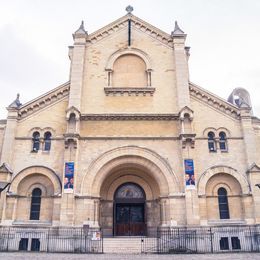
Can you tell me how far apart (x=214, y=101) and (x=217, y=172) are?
5948 millimetres

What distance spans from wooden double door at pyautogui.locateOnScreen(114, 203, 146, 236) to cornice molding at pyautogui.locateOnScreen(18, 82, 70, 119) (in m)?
10.3

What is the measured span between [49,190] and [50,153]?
9.31ft

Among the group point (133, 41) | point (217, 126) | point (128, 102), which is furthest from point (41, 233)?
point (133, 41)

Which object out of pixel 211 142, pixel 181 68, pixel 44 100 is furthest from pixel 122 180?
pixel 181 68

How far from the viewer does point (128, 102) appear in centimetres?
2394

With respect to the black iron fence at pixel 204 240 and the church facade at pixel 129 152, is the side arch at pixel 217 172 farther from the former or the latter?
the black iron fence at pixel 204 240

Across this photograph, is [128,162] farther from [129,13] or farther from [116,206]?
[129,13]

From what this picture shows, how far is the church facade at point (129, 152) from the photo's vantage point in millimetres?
20953

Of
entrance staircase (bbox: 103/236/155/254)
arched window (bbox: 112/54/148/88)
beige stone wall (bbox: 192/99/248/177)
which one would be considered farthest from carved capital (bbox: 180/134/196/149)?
entrance staircase (bbox: 103/236/155/254)

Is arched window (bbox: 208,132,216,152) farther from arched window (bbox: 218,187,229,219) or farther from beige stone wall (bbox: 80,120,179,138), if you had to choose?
arched window (bbox: 218,187,229,219)

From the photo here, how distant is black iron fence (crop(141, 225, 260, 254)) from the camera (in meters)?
19.1

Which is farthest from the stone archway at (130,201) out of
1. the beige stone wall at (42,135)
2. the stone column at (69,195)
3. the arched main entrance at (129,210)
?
the beige stone wall at (42,135)

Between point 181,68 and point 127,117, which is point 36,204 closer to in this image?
point 127,117

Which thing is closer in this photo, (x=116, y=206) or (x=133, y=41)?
(x=116, y=206)
